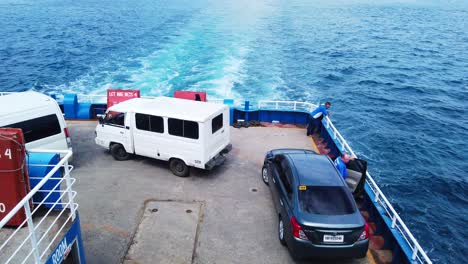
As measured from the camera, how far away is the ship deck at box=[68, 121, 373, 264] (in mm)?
8656

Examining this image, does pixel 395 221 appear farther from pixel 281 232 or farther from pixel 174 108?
pixel 174 108

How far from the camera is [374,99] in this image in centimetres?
3125

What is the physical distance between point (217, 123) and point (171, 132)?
4.80 ft

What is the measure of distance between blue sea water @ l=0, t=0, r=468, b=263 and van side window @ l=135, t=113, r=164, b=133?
11.0 metres

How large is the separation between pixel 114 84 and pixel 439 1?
384 feet

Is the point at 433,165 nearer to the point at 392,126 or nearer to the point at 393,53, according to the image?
the point at 392,126

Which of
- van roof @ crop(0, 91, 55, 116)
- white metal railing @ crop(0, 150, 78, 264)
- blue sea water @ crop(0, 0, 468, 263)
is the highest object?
van roof @ crop(0, 91, 55, 116)

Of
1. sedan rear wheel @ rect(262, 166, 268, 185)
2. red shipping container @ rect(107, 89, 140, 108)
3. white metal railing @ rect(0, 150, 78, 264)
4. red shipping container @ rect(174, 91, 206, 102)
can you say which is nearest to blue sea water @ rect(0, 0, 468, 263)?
sedan rear wheel @ rect(262, 166, 268, 185)

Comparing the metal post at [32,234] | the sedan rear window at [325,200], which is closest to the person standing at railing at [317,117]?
the sedan rear window at [325,200]

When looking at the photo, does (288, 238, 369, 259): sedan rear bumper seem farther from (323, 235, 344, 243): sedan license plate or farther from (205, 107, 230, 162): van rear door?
(205, 107, 230, 162): van rear door

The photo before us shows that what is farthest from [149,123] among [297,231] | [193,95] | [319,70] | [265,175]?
[319,70]

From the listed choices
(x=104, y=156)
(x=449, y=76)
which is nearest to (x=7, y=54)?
(x=104, y=156)

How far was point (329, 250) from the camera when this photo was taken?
787 cm

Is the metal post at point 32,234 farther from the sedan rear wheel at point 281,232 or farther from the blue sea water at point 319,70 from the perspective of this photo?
the blue sea water at point 319,70
